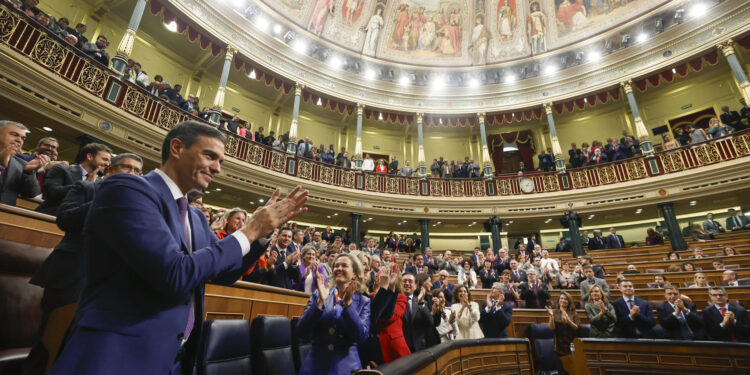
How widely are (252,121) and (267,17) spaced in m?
3.72

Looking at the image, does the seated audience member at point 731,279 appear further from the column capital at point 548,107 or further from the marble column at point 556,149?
the column capital at point 548,107

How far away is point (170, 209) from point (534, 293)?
6140 millimetres

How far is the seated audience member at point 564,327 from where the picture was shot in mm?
4422

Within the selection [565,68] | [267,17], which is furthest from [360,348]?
[565,68]

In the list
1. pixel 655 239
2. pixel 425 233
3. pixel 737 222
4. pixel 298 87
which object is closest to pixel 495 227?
pixel 425 233

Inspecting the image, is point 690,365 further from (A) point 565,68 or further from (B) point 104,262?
(A) point 565,68

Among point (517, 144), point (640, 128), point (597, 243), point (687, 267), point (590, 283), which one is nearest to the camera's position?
point (590, 283)

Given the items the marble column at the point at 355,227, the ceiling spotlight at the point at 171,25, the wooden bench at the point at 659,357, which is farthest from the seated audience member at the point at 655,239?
the ceiling spotlight at the point at 171,25

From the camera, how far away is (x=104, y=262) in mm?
922

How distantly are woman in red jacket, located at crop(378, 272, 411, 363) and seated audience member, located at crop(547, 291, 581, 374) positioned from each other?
2.94 m

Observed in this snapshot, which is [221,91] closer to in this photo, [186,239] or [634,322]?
[186,239]

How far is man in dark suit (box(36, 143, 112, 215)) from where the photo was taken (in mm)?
2430

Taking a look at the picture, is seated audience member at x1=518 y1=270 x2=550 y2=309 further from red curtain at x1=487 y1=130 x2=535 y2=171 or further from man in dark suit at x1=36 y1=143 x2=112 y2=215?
red curtain at x1=487 y1=130 x2=535 y2=171

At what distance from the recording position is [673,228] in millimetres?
9531
